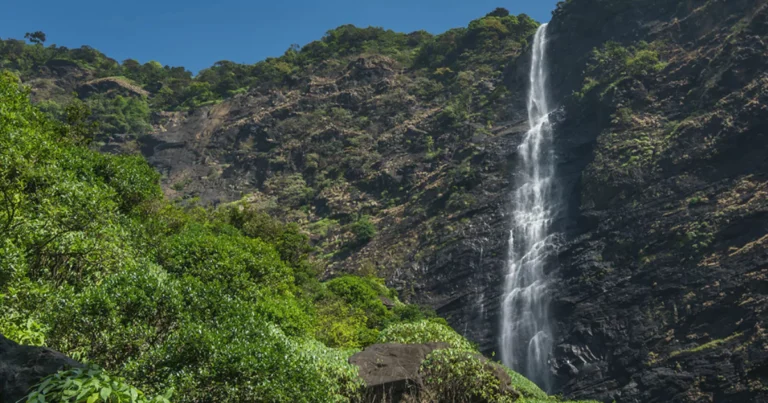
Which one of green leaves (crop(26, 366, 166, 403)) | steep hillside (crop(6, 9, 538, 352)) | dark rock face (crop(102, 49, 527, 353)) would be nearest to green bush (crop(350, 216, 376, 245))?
steep hillside (crop(6, 9, 538, 352))

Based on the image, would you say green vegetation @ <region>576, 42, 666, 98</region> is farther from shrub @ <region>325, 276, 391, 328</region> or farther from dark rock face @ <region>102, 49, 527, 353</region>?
shrub @ <region>325, 276, 391, 328</region>

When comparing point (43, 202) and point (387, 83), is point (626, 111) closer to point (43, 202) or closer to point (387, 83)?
point (387, 83)

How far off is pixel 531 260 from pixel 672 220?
Result: 34.6 feet

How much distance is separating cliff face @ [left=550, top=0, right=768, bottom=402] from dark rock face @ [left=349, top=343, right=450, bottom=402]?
23.7 m

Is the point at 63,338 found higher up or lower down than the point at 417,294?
higher up

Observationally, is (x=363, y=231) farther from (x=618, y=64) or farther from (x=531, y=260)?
(x=618, y=64)

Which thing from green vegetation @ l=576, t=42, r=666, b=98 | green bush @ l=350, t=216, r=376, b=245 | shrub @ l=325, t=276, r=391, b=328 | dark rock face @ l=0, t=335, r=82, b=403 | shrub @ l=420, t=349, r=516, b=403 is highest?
green vegetation @ l=576, t=42, r=666, b=98

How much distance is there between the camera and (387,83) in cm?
8438

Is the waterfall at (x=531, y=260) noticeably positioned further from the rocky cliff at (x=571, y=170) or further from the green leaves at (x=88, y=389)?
the green leaves at (x=88, y=389)

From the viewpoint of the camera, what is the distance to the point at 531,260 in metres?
46.9

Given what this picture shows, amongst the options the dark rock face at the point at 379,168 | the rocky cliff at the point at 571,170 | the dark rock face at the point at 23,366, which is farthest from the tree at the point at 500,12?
the dark rock face at the point at 23,366

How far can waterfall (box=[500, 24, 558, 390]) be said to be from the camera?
40.9 meters

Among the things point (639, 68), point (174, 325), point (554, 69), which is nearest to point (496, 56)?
point (554, 69)

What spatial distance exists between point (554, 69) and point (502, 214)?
2796 centimetres
